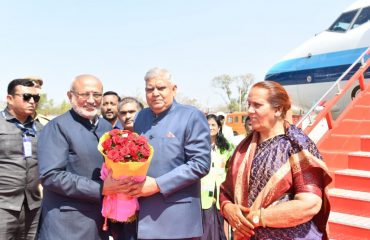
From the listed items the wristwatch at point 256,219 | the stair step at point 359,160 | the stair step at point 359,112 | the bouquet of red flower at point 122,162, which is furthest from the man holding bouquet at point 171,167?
the stair step at point 359,112

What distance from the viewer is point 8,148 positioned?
3.55m

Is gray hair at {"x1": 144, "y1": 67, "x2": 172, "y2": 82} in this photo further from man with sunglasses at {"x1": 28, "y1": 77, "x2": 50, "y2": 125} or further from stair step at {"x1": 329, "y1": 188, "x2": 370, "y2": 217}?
stair step at {"x1": 329, "y1": 188, "x2": 370, "y2": 217}

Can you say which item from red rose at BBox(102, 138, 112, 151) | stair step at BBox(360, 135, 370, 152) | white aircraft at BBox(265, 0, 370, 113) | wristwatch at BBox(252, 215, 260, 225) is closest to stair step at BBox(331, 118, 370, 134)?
stair step at BBox(360, 135, 370, 152)

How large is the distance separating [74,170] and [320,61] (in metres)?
7.64

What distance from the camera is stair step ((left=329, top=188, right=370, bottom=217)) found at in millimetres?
4172

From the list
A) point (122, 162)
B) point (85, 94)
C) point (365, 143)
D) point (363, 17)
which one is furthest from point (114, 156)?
point (363, 17)

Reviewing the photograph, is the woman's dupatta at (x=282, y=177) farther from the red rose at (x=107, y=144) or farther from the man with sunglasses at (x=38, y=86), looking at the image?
the man with sunglasses at (x=38, y=86)

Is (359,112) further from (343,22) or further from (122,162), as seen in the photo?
(343,22)

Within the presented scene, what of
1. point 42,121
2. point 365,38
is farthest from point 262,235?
point 365,38

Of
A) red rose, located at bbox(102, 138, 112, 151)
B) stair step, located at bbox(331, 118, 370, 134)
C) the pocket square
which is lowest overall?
stair step, located at bbox(331, 118, 370, 134)

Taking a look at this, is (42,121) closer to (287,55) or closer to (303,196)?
(303,196)

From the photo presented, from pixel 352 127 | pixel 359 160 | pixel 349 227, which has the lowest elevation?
pixel 349 227

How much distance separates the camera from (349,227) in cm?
398

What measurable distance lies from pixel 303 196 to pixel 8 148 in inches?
107
